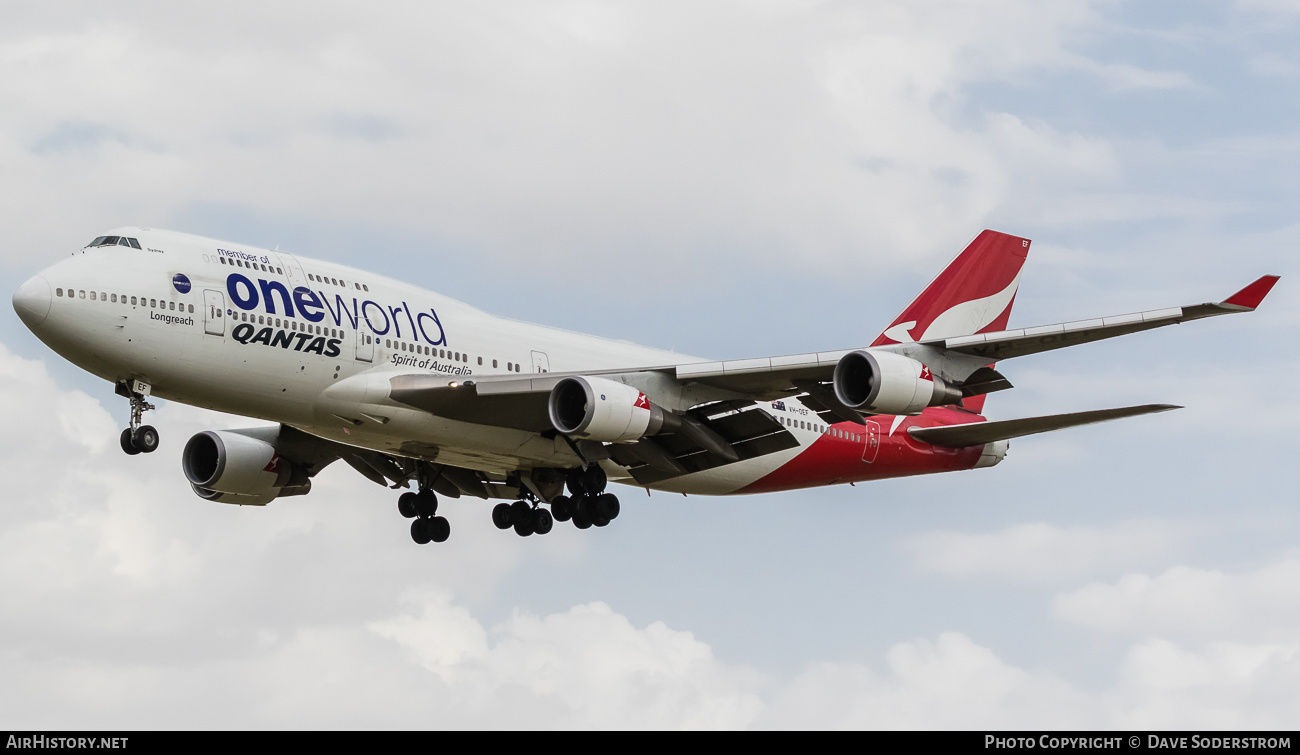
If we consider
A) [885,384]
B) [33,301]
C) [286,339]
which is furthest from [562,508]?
[33,301]

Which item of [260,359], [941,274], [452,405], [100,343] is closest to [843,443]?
[941,274]

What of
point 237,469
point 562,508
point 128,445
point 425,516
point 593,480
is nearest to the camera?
point 128,445

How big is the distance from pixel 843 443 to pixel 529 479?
838 cm

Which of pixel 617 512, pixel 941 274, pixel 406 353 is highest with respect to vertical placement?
pixel 941 274

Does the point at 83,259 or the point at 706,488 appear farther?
the point at 706,488

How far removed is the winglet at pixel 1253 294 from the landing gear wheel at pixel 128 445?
68.1 feet

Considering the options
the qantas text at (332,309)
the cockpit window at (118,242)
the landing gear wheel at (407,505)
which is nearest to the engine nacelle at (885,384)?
the qantas text at (332,309)

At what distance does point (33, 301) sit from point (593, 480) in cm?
1265

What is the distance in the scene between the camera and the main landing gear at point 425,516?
127 ft

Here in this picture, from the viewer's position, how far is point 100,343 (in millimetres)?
28438

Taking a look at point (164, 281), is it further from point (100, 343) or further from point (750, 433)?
point (750, 433)

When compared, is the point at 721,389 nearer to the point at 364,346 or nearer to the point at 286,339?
the point at 364,346

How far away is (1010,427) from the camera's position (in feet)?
122

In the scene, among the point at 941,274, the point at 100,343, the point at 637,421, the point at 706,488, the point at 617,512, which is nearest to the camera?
the point at 100,343
